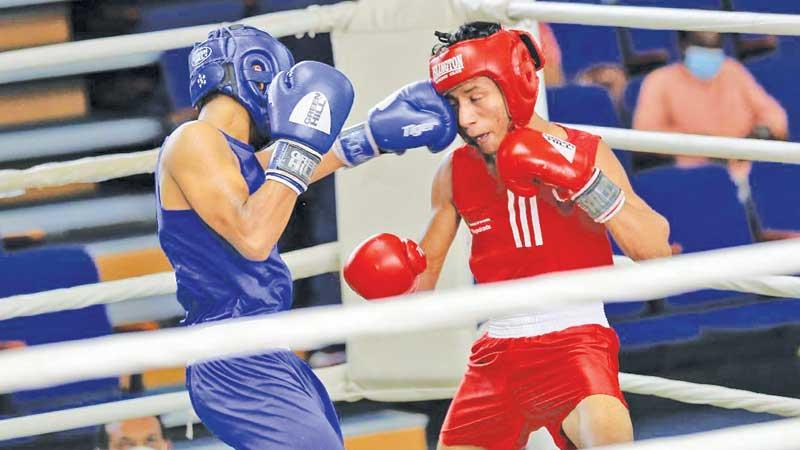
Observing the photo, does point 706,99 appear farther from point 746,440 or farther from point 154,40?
point 746,440

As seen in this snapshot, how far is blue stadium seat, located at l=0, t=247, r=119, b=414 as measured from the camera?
262 centimetres

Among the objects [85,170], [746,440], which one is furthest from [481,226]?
[746,440]

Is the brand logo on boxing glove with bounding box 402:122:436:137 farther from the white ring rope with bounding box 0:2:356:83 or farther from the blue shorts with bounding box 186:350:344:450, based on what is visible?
the white ring rope with bounding box 0:2:356:83

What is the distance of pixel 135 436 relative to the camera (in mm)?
2332

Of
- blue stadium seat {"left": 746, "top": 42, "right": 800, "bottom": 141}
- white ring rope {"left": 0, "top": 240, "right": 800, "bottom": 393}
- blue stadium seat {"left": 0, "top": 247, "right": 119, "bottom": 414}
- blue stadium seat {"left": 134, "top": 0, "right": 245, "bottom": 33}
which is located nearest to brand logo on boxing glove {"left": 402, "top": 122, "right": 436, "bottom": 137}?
white ring rope {"left": 0, "top": 240, "right": 800, "bottom": 393}

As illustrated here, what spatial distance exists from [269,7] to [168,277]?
1262 mm

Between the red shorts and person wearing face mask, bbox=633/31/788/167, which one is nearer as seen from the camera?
the red shorts

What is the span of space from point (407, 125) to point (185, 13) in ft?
5.15

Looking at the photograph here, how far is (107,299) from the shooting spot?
6.28 feet

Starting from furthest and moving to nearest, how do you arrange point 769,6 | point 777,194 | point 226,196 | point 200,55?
point 769,6 < point 777,194 < point 200,55 < point 226,196

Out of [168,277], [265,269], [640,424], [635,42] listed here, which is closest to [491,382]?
[265,269]

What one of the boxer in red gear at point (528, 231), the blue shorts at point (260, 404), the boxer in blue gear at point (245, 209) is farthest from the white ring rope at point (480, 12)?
the blue shorts at point (260, 404)

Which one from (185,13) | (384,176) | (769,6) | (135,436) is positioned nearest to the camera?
(384,176)

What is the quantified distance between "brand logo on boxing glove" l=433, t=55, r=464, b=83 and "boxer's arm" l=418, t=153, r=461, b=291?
165 mm
